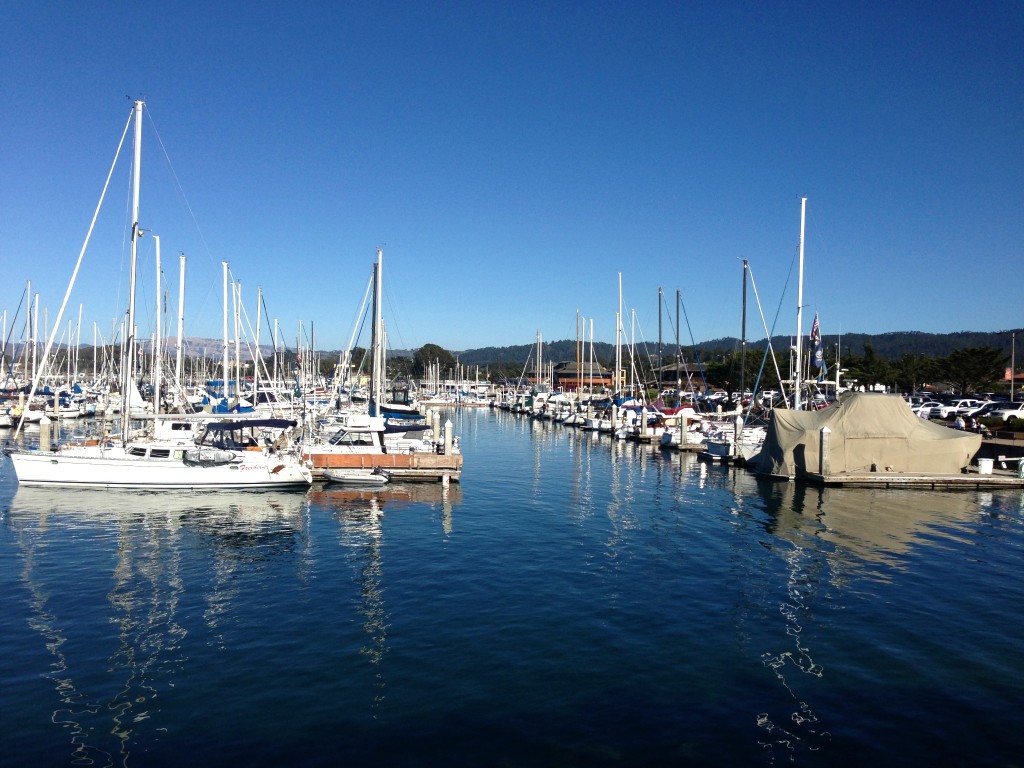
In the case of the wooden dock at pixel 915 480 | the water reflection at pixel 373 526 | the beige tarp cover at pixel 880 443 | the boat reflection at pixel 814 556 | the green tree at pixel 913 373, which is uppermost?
the green tree at pixel 913 373

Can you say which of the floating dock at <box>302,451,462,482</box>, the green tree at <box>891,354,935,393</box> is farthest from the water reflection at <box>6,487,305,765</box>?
the green tree at <box>891,354,935,393</box>

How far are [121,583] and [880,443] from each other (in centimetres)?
3649

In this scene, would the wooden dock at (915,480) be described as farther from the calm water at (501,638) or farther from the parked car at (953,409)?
the parked car at (953,409)

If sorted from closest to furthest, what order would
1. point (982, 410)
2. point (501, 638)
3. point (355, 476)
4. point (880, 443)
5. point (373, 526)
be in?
point (501, 638)
point (373, 526)
point (355, 476)
point (880, 443)
point (982, 410)

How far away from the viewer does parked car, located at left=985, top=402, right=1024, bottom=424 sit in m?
55.5

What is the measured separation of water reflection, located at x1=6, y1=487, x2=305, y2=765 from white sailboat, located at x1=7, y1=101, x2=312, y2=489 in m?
0.66

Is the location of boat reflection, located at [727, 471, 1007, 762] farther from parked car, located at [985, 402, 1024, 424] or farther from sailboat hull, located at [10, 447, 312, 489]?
sailboat hull, located at [10, 447, 312, 489]

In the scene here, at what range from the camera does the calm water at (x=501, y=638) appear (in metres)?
11.8

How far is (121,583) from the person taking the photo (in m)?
19.8

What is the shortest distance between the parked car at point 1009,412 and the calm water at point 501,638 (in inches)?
1218

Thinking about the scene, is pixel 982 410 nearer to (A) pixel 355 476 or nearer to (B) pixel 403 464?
(B) pixel 403 464

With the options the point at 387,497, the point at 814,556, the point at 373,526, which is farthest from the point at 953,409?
the point at 373,526

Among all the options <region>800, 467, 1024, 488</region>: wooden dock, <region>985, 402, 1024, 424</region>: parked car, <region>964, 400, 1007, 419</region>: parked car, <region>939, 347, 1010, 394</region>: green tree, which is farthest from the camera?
<region>939, 347, 1010, 394</region>: green tree

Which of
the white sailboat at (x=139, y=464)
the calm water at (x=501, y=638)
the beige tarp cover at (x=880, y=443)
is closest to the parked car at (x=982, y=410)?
the beige tarp cover at (x=880, y=443)
